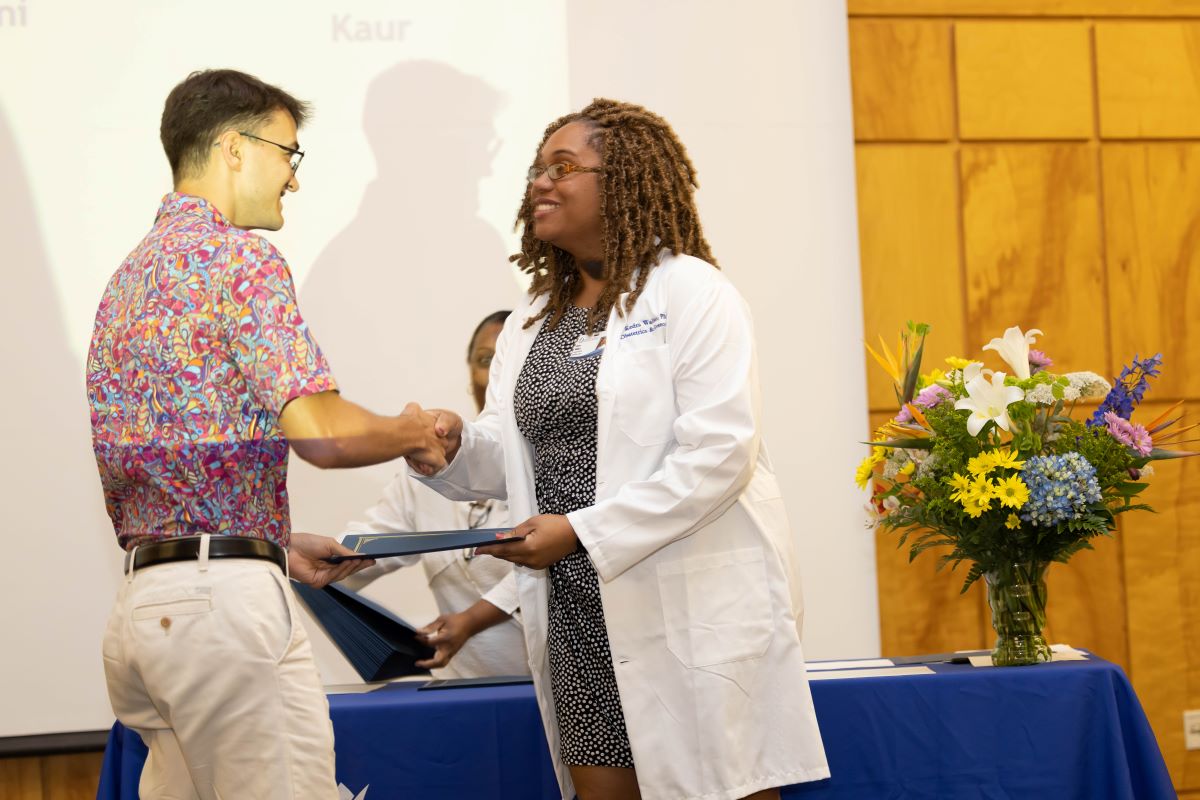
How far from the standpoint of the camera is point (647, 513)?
6.85 ft

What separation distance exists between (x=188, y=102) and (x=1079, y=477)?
1.93 m

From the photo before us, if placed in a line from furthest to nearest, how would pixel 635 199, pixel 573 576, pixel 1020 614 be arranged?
pixel 1020 614 → pixel 635 199 → pixel 573 576

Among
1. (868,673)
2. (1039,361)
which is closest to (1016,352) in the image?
(1039,361)

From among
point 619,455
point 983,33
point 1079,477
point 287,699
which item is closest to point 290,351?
point 287,699

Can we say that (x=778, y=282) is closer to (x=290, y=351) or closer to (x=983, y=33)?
(x=983, y=33)

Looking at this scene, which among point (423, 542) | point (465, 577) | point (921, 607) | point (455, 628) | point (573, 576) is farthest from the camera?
point (921, 607)

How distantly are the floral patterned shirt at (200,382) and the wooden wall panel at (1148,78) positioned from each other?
137 inches

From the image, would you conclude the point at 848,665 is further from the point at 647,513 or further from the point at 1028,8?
the point at 1028,8

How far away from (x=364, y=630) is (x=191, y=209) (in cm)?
102

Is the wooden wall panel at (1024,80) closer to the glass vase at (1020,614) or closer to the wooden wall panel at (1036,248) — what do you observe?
the wooden wall panel at (1036,248)

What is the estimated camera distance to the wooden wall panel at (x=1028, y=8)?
418 centimetres

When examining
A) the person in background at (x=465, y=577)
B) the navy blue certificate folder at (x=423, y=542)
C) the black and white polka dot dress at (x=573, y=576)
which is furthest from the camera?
the person in background at (x=465, y=577)

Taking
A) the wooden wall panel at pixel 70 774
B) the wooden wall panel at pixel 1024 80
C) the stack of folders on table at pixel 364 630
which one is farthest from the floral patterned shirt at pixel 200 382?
the wooden wall panel at pixel 1024 80

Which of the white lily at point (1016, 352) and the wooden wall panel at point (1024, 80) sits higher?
the wooden wall panel at point (1024, 80)
